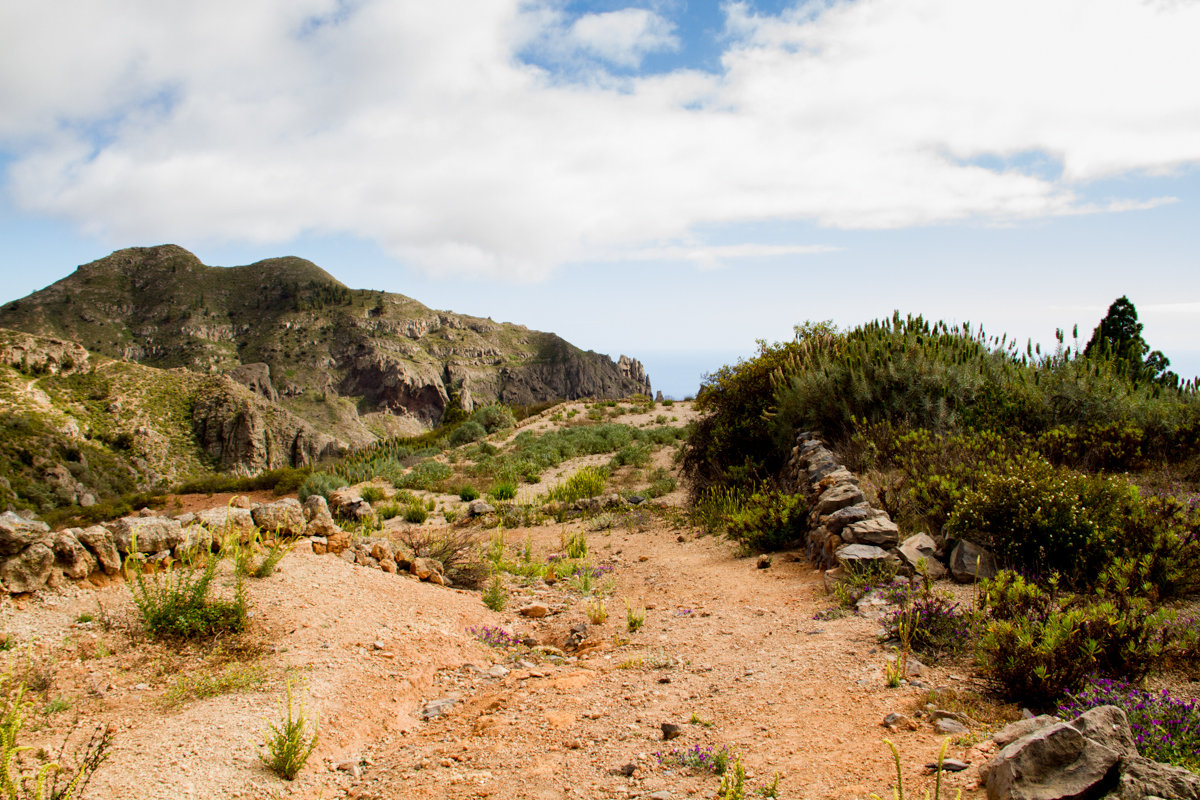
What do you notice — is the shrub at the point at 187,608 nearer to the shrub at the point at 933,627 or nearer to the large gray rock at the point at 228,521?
the large gray rock at the point at 228,521

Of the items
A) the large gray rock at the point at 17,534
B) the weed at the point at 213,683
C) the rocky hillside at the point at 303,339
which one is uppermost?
the rocky hillside at the point at 303,339

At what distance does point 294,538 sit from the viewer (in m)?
6.52

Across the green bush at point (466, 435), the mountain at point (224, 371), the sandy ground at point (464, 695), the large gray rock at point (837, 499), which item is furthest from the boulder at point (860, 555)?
the mountain at point (224, 371)

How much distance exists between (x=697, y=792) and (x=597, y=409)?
25.4 m

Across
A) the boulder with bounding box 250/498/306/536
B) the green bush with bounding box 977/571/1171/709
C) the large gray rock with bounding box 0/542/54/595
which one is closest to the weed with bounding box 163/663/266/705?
the large gray rock with bounding box 0/542/54/595

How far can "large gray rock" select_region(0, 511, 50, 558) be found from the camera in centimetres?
456

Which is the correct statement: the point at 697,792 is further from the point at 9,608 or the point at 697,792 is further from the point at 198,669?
the point at 9,608

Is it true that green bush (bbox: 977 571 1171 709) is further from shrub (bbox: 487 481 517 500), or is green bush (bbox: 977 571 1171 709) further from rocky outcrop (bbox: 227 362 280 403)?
rocky outcrop (bbox: 227 362 280 403)

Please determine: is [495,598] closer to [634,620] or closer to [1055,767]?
[634,620]

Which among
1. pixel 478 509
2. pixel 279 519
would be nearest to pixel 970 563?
pixel 279 519

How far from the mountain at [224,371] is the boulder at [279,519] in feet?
86.3

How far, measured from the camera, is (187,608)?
184 inches

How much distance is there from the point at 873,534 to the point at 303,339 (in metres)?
93.4

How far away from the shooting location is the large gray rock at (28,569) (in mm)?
4551
